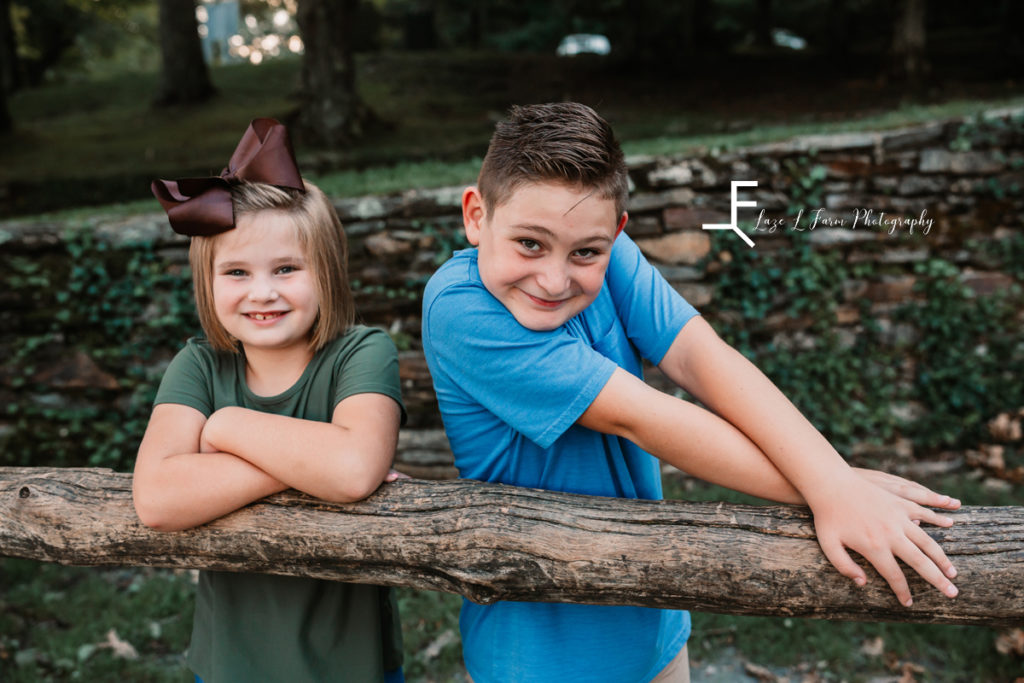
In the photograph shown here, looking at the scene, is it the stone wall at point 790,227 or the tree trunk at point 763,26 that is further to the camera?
the tree trunk at point 763,26

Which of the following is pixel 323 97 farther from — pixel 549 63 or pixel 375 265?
pixel 549 63

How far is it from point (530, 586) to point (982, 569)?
2.92 ft

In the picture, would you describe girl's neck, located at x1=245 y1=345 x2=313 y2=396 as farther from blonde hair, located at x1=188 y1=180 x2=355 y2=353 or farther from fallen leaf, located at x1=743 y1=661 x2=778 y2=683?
fallen leaf, located at x1=743 y1=661 x2=778 y2=683

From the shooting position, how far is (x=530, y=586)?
5.11 feet

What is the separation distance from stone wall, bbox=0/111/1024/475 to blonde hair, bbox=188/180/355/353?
8.05 feet

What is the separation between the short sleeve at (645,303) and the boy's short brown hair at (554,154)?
176 mm

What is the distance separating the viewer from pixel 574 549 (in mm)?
1535

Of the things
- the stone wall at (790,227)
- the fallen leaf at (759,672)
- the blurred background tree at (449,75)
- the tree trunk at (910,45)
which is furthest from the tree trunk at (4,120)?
the tree trunk at (910,45)

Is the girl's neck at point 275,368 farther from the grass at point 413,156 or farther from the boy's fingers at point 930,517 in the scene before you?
the boy's fingers at point 930,517

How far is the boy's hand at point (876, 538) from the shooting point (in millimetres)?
1409

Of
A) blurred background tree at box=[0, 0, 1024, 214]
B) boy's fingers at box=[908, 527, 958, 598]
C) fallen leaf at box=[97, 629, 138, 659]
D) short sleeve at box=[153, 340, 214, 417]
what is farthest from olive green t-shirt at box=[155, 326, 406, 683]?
blurred background tree at box=[0, 0, 1024, 214]

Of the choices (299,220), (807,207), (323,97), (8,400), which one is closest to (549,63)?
(323,97)

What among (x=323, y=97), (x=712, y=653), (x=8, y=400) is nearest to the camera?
(x=712, y=653)

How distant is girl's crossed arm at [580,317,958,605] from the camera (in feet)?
4.66
